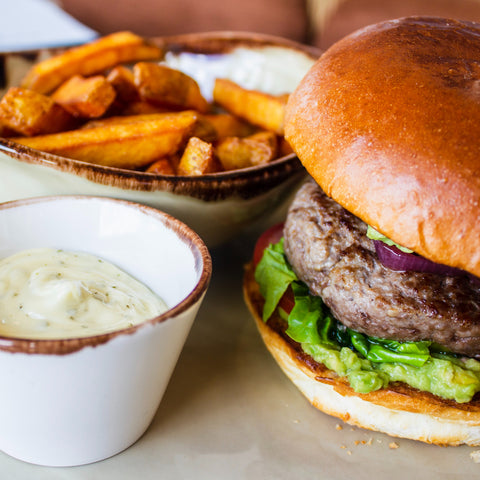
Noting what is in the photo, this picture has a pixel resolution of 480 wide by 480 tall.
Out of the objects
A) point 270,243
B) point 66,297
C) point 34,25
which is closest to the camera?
point 66,297

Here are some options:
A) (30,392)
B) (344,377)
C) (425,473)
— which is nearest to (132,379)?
(30,392)

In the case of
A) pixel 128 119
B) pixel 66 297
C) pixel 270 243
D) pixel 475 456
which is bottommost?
pixel 475 456

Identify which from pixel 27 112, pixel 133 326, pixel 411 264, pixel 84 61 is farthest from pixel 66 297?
pixel 84 61

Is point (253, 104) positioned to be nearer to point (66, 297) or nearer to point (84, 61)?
point (84, 61)

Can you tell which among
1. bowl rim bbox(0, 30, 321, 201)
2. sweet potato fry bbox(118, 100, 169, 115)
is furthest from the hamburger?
sweet potato fry bbox(118, 100, 169, 115)

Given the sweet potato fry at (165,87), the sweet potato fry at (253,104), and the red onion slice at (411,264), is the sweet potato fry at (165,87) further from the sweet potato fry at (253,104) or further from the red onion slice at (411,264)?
the red onion slice at (411,264)

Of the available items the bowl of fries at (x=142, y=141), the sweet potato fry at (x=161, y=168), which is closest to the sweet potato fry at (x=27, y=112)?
the bowl of fries at (x=142, y=141)
